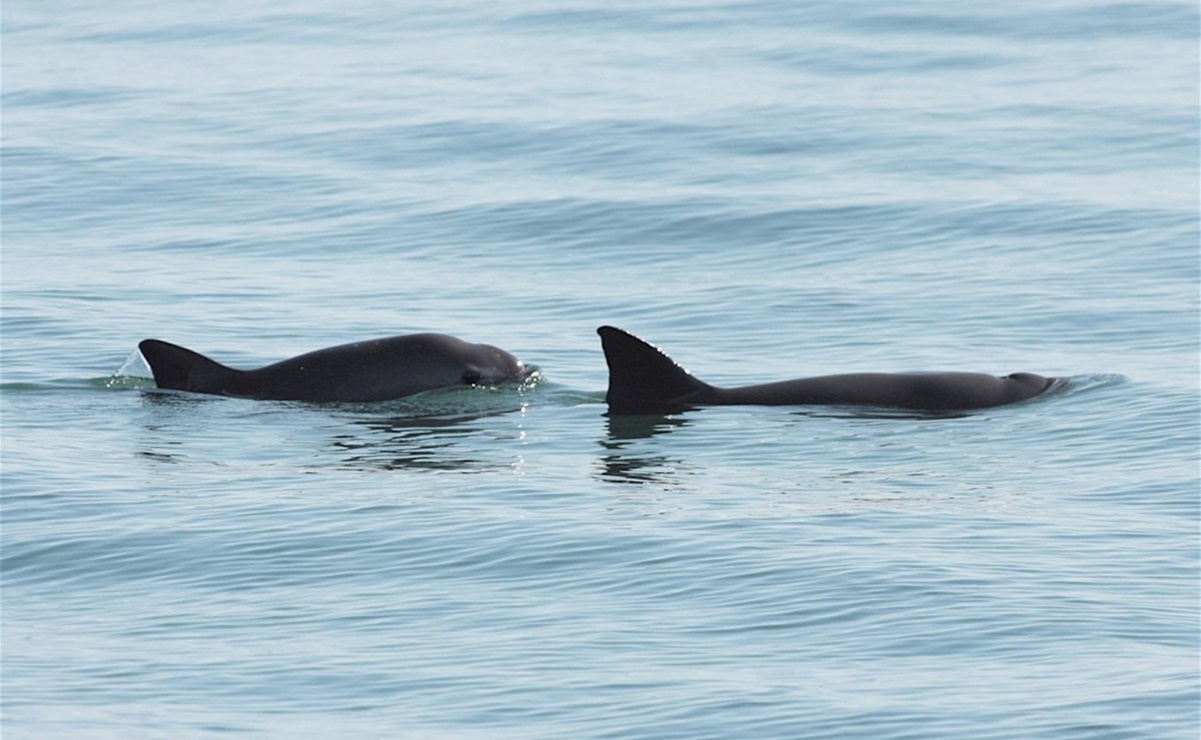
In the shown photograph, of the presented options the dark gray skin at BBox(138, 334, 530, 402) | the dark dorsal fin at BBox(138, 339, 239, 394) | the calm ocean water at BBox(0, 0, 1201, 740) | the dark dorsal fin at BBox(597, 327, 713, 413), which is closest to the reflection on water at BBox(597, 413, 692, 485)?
the calm ocean water at BBox(0, 0, 1201, 740)

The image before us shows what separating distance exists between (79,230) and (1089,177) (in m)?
12.8

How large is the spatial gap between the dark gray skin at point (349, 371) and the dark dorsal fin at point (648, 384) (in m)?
1.35

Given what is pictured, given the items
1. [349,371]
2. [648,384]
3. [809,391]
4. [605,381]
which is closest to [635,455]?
[648,384]

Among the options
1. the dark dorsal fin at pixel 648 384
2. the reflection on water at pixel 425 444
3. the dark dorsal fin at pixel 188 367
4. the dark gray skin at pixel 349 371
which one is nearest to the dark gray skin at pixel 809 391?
the dark dorsal fin at pixel 648 384

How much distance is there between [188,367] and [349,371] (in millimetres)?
1333

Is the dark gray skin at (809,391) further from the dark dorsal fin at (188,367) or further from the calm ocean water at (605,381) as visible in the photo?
the dark dorsal fin at (188,367)

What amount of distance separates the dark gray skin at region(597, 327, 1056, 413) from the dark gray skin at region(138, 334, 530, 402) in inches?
54.9

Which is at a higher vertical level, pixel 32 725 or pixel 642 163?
pixel 642 163

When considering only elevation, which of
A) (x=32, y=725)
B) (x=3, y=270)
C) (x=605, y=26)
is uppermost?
(x=605, y=26)

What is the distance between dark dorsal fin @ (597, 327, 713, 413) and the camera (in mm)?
18656

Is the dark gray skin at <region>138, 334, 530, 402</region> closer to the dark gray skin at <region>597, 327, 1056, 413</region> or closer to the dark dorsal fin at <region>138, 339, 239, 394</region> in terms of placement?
the dark dorsal fin at <region>138, 339, 239, 394</region>

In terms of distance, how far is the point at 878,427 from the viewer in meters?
18.3

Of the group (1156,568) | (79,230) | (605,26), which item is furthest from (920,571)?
(605,26)

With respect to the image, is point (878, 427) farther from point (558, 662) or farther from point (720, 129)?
point (720, 129)
